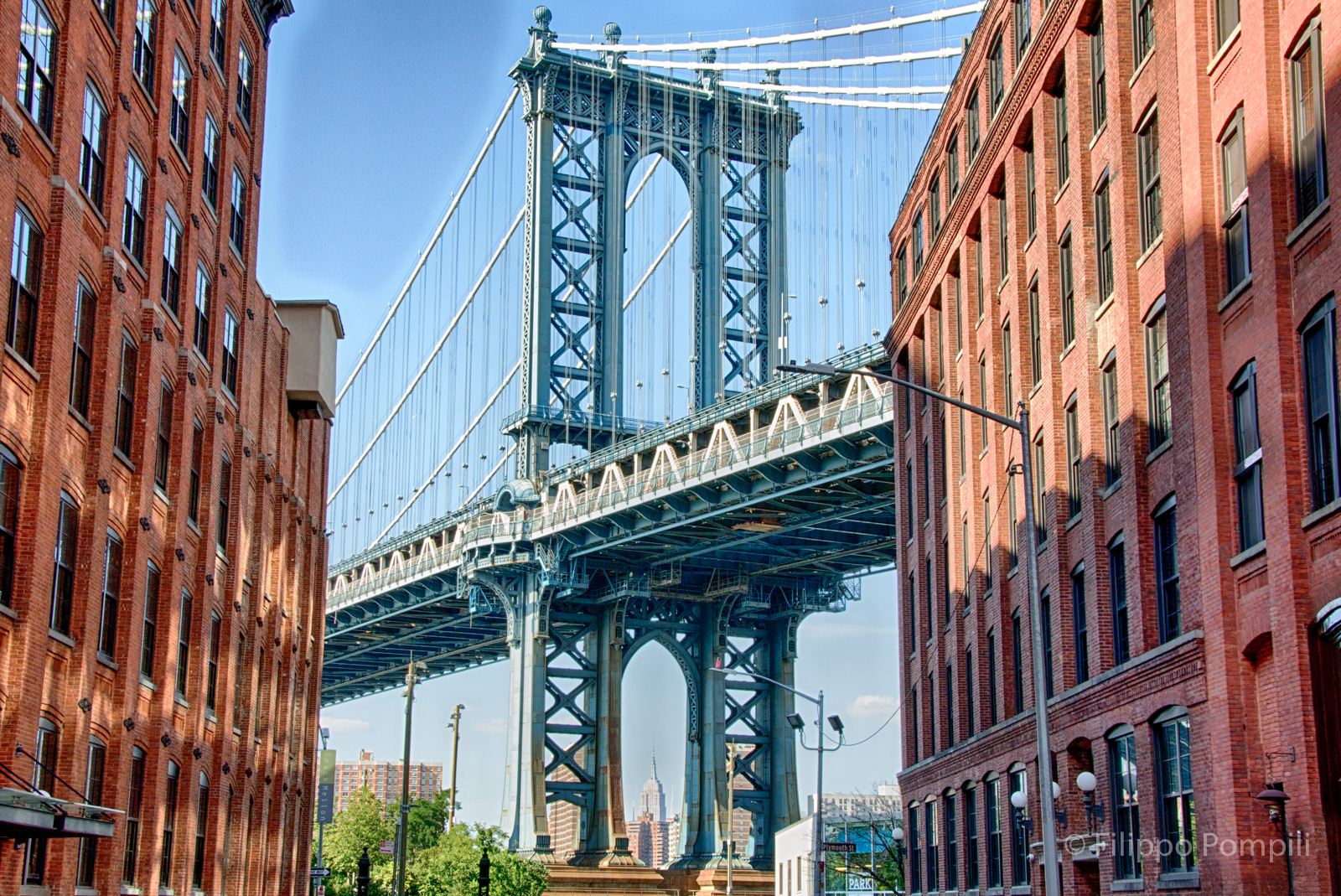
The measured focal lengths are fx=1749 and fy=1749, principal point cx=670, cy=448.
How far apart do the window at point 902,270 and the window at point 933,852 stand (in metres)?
14.3

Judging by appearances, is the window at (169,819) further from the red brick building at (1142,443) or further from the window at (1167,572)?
the window at (1167,572)

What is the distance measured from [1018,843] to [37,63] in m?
22.3

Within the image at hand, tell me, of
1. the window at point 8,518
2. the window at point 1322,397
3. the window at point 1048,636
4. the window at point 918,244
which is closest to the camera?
the window at point 1322,397

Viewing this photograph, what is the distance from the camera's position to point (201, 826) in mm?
33000

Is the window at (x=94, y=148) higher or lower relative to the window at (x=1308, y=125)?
higher

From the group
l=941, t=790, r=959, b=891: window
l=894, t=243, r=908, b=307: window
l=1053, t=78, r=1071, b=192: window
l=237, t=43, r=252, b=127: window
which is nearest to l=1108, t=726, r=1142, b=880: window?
l=1053, t=78, r=1071, b=192: window

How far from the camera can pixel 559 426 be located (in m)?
80.6

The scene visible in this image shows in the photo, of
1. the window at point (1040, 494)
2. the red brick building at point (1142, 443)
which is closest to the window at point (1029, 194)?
the red brick building at point (1142, 443)

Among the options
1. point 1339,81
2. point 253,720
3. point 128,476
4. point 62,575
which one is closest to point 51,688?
point 62,575

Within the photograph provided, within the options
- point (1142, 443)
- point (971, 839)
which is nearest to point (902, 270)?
point (971, 839)

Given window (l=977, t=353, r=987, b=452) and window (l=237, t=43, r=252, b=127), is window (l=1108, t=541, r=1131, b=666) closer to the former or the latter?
window (l=977, t=353, r=987, b=452)

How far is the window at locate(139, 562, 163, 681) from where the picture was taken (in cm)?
2875

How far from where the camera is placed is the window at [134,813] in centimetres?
2777

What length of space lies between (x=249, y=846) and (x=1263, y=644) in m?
23.6
